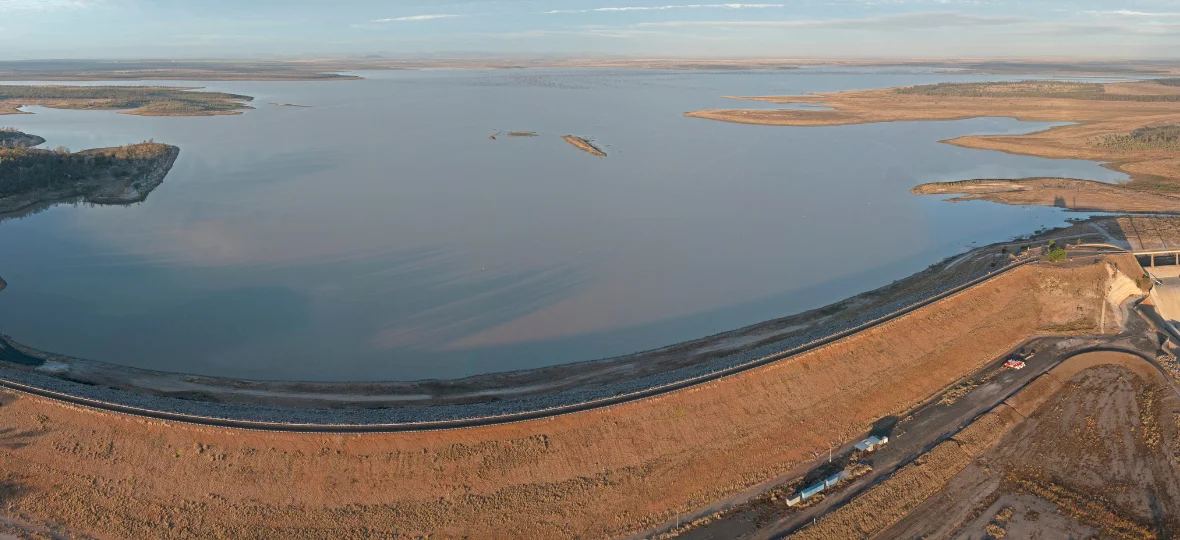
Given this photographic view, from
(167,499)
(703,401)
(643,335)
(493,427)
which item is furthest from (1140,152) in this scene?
(167,499)

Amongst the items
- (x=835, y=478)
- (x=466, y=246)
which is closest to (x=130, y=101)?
(x=466, y=246)

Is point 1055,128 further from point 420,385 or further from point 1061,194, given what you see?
point 420,385

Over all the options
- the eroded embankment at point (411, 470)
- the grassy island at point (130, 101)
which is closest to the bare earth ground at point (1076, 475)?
the eroded embankment at point (411, 470)

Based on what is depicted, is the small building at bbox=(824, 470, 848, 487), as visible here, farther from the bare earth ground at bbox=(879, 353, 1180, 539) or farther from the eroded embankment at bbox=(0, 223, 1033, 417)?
the eroded embankment at bbox=(0, 223, 1033, 417)

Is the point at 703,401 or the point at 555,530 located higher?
the point at 703,401

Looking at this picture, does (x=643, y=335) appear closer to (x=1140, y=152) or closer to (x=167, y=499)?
(x=167, y=499)
